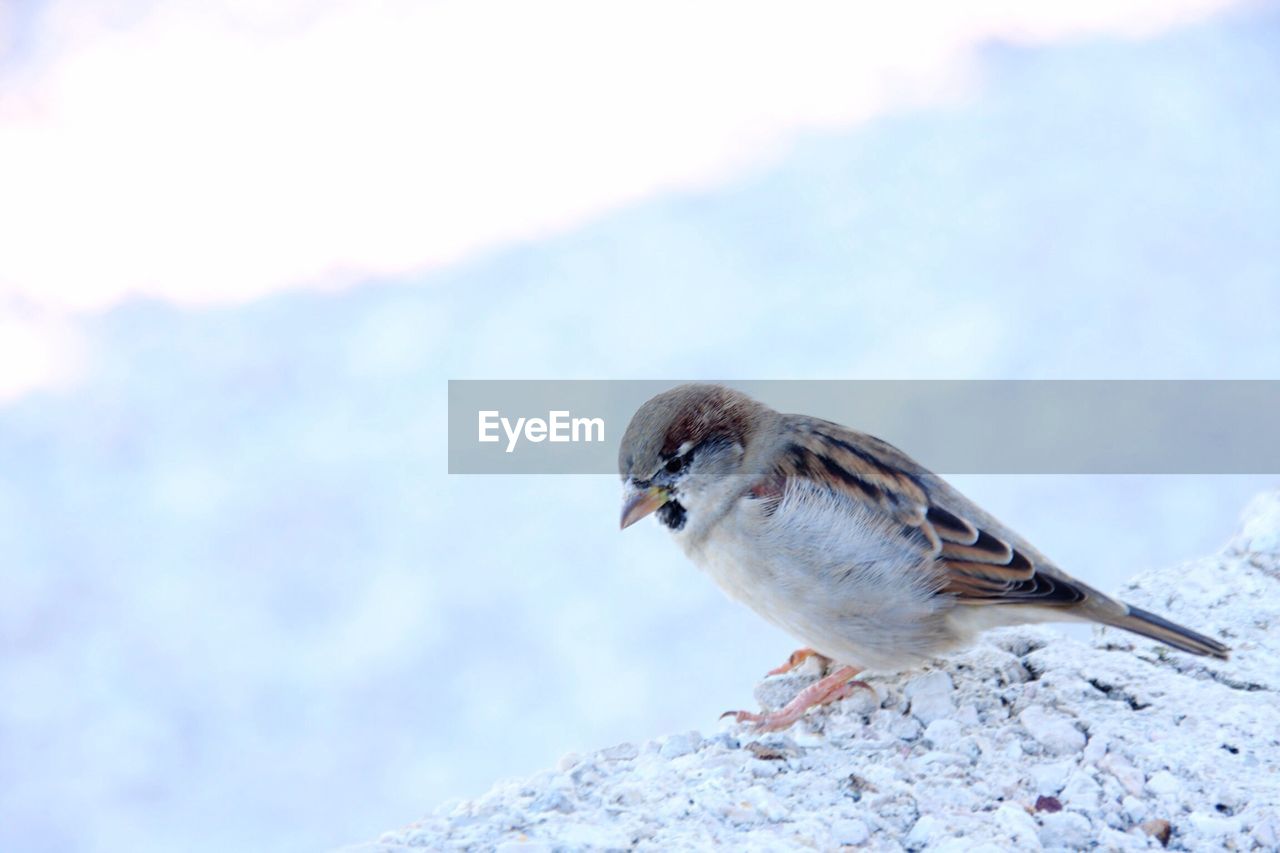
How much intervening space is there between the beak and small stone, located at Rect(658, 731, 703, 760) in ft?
1.64

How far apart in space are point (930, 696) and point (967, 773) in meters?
0.28

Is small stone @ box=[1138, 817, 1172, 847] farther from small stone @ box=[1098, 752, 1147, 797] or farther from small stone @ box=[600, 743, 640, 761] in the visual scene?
small stone @ box=[600, 743, 640, 761]

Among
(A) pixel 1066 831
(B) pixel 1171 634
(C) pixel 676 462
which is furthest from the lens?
(C) pixel 676 462

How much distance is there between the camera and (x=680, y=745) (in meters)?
2.29

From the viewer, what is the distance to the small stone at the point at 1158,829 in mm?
1989

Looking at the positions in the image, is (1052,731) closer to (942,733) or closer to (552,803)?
(942,733)

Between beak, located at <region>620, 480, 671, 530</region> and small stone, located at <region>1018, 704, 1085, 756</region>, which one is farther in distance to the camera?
beak, located at <region>620, 480, 671, 530</region>

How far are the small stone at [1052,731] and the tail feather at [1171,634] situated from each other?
0.22 m

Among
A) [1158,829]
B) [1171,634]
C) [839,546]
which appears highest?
[839,546]

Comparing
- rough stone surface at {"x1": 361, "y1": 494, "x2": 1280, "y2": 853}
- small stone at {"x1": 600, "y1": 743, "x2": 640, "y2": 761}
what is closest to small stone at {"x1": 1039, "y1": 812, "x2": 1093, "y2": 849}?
rough stone surface at {"x1": 361, "y1": 494, "x2": 1280, "y2": 853}

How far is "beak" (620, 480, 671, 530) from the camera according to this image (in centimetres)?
269

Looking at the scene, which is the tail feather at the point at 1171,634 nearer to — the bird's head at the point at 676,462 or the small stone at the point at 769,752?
the small stone at the point at 769,752

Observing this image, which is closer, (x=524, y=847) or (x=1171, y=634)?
(x=524, y=847)

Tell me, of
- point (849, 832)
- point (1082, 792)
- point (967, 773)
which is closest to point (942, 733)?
point (967, 773)
